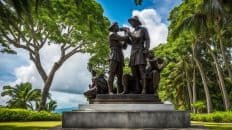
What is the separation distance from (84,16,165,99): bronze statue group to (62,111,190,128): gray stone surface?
4.40ft

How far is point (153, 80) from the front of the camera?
1264cm

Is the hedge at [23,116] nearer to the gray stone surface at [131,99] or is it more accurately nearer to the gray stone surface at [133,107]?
the gray stone surface at [131,99]

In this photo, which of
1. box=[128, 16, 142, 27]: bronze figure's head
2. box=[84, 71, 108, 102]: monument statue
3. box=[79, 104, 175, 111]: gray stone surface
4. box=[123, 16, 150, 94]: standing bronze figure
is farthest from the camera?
box=[84, 71, 108, 102]: monument statue

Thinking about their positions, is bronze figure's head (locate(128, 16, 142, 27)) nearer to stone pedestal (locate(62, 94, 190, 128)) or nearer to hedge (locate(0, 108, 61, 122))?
stone pedestal (locate(62, 94, 190, 128))

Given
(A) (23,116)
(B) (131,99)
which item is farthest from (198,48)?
(B) (131,99)

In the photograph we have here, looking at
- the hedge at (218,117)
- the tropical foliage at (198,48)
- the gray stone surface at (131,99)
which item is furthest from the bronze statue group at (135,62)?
the hedge at (218,117)

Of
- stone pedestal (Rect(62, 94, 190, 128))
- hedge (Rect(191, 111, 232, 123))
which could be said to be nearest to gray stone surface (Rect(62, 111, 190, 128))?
stone pedestal (Rect(62, 94, 190, 128))

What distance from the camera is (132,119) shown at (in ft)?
37.2

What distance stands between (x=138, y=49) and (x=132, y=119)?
103 inches

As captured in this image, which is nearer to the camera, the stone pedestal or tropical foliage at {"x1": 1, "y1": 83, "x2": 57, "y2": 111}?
the stone pedestal

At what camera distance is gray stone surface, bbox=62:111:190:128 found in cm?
1134

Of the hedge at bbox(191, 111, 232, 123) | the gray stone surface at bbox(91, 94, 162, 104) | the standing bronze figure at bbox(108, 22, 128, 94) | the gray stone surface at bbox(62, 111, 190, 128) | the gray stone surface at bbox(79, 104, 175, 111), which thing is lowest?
the hedge at bbox(191, 111, 232, 123)

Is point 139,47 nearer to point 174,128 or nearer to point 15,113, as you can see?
point 174,128

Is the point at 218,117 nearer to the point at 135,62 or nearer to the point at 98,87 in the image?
the point at 98,87
